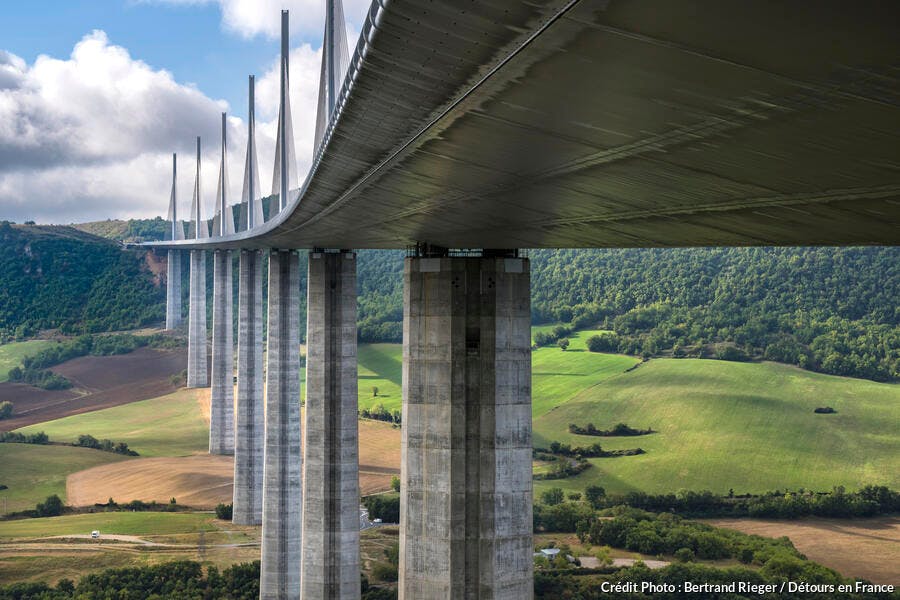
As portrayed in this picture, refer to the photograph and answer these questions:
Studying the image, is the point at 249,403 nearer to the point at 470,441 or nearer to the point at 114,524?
the point at 114,524

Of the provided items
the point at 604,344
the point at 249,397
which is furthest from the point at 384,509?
the point at 604,344

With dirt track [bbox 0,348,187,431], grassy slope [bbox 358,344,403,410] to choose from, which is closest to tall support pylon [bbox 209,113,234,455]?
grassy slope [bbox 358,344,403,410]

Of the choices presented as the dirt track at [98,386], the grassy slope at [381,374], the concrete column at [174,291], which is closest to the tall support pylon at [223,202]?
the grassy slope at [381,374]

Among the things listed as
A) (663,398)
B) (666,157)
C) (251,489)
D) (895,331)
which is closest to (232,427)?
(251,489)

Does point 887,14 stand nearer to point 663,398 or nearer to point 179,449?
point 179,449

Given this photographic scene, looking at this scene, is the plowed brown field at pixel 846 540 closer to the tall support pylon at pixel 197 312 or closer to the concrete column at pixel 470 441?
the concrete column at pixel 470 441

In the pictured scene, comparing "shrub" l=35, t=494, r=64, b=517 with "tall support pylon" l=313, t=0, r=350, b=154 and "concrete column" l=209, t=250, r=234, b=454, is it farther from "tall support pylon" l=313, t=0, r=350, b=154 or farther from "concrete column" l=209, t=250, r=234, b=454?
"tall support pylon" l=313, t=0, r=350, b=154
